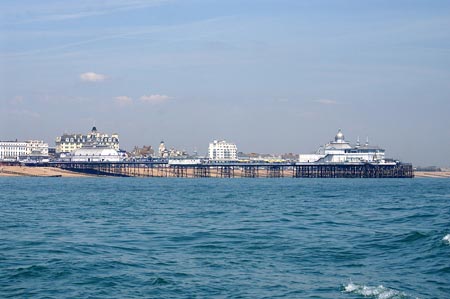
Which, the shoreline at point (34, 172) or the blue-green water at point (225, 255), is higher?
the shoreline at point (34, 172)

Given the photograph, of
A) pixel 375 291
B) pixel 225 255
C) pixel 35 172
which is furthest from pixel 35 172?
pixel 375 291

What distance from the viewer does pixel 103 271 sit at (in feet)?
85.5

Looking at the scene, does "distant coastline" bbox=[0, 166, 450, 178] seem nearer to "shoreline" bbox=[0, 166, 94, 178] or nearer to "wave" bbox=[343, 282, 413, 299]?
"shoreline" bbox=[0, 166, 94, 178]

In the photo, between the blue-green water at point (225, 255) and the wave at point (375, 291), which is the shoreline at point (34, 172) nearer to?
the blue-green water at point (225, 255)

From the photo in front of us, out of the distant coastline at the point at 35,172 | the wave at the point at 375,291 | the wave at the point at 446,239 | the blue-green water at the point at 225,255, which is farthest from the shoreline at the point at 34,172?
the wave at the point at 375,291

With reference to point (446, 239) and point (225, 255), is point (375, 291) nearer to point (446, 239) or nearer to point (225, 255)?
point (225, 255)

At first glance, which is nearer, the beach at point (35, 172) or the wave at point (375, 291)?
the wave at point (375, 291)

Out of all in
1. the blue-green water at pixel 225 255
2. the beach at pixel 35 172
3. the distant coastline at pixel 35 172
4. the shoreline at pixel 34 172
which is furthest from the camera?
the beach at pixel 35 172

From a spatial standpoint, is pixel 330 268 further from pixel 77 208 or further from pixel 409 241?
pixel 77 208

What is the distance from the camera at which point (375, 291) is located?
901 inches

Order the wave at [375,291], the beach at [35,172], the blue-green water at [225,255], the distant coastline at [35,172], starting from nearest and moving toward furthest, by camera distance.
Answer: the wave at [375,291] < the blue-green water at [225,255] < the distant coastline at [35,172] < the beach at [35,172]

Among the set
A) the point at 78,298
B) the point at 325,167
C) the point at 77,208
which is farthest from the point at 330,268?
the point at 325,167

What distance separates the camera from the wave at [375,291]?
22.3 m

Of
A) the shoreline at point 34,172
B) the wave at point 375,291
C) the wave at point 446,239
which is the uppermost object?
the shoreline at point 34,172
